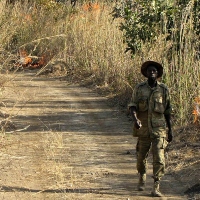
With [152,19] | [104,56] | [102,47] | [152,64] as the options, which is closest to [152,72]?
[152,64]

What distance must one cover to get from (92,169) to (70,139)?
1982mm

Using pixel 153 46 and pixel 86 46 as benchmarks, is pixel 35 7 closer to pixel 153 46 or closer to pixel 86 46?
pixel 86 46

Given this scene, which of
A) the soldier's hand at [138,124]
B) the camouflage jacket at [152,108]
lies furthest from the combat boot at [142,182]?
the soldier's hand at [138,124]

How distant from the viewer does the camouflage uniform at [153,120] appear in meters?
7.52

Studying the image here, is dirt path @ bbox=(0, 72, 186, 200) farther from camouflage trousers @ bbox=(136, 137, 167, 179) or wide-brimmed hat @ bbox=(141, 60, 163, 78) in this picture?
wide-brimmed hat @ bbox=(141, 60, 163, 78)

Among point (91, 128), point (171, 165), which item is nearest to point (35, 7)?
point (91, 128)

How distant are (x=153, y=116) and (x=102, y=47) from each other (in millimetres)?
9703

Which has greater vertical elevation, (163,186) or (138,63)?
(138,63)

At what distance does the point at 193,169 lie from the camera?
8625 millimetres

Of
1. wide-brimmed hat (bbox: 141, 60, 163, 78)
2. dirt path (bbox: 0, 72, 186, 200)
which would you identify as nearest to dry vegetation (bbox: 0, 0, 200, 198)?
dirt path (bbox: 0, 72, 186, 200)

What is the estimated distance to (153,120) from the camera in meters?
7.58

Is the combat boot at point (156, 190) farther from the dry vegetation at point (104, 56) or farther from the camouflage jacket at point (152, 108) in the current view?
the dry vegetation at point (104, 56)

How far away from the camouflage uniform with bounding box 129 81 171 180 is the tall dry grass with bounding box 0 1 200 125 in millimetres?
1235

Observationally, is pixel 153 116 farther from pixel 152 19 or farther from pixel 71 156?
pixel 152 19
